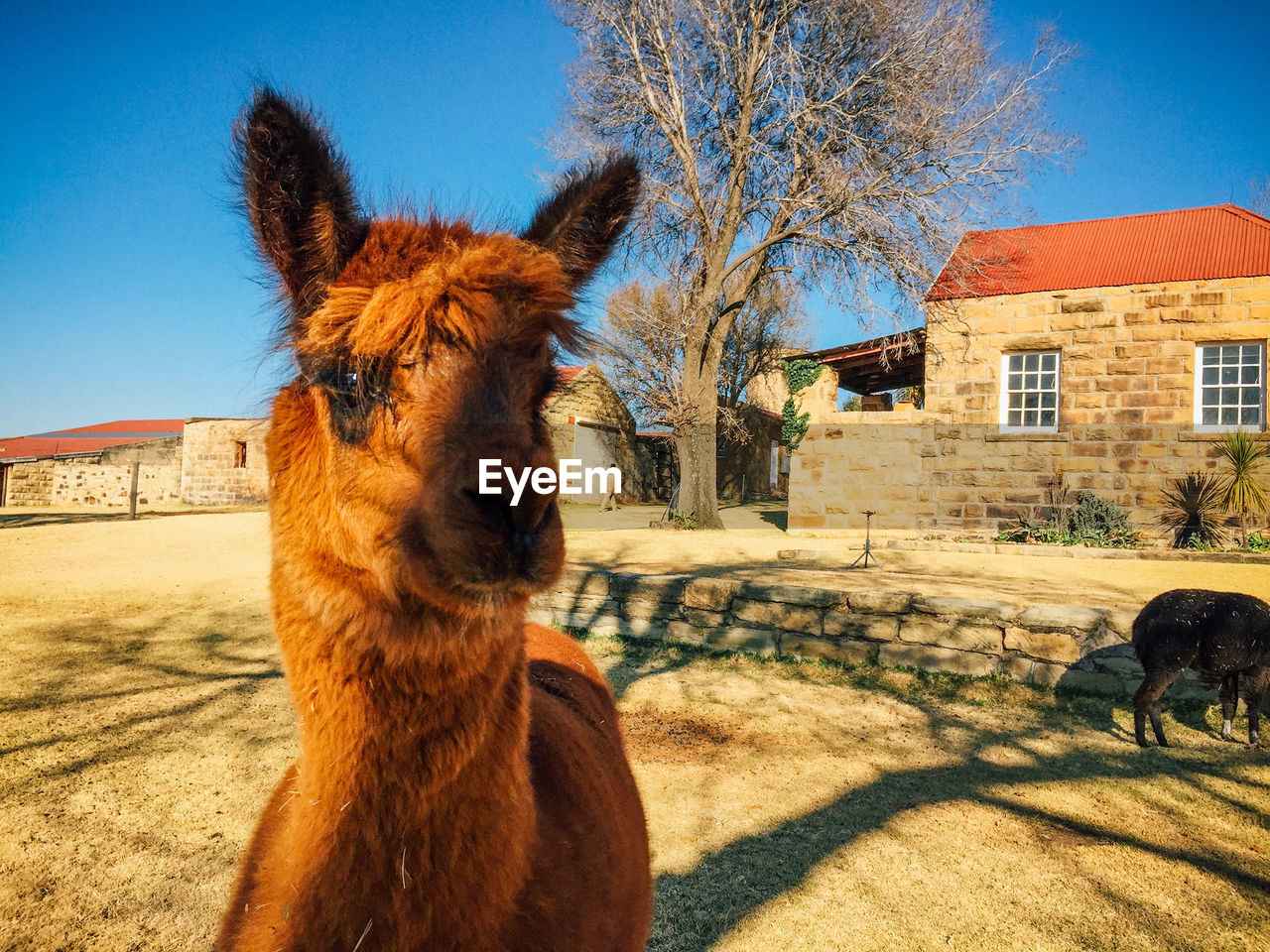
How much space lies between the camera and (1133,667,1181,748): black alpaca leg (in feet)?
16.3

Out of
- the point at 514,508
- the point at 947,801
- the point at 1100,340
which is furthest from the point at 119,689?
the point at 1100,340

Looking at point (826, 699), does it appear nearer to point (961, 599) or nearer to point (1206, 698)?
point (961, 599)

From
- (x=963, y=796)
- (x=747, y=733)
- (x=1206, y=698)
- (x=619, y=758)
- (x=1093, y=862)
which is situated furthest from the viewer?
(x=1206, y=698)

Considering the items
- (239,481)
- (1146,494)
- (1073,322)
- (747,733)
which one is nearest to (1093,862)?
(747,733)

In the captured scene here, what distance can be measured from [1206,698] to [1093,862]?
3007mm

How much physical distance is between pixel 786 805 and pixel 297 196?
4064 mm

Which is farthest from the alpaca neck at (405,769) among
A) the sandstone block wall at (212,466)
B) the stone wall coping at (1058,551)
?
the sandstone block wall at (212,466)

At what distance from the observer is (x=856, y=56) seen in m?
18.0

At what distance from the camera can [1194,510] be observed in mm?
13859

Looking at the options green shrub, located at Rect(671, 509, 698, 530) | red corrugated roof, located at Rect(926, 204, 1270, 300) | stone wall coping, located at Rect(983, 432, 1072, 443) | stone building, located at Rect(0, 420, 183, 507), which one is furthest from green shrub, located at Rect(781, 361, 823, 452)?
stone building, located at Rect(0, 420, 183, 507)

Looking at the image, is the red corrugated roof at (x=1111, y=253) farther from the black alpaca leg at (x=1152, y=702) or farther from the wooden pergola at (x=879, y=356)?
the black alpaca leg at (x=1152, y=702)

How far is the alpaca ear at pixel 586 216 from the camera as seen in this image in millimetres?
1705

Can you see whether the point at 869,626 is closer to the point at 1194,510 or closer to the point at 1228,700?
the point at 1228,700

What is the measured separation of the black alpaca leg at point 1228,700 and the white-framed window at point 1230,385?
11.7 metres
